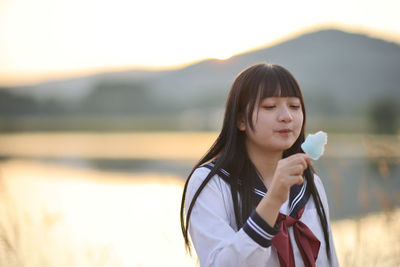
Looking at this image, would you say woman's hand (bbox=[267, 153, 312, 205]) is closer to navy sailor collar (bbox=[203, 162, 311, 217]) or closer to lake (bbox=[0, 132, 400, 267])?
navy sailor collar (bbox=[203, 162, 311, 217])

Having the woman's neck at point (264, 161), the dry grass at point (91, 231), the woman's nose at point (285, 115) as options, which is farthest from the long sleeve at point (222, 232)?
the dry grass at point (91, 231)

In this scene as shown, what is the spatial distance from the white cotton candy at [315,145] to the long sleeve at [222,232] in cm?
31

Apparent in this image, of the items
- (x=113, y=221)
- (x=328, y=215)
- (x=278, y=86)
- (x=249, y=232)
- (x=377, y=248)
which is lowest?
(x=113, y=221)

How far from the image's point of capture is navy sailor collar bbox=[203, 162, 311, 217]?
1815mm

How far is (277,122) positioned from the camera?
1.76 metres

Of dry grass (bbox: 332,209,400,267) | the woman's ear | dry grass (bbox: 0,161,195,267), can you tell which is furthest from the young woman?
dry grass (bbox: 332,209,400,267)

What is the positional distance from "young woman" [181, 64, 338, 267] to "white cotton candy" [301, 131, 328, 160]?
0.20 feet

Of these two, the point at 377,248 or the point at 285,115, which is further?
the point at 377,248

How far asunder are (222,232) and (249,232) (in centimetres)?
14

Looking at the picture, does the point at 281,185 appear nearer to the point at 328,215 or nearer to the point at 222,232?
the point at 222,232

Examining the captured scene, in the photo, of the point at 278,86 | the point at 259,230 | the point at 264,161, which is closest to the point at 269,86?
the point at 278,86

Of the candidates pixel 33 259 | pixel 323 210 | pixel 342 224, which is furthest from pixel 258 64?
pixel 342 224

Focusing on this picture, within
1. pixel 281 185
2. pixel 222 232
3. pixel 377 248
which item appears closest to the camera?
pixel 281 185

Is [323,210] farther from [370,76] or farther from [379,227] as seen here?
[370,76]
